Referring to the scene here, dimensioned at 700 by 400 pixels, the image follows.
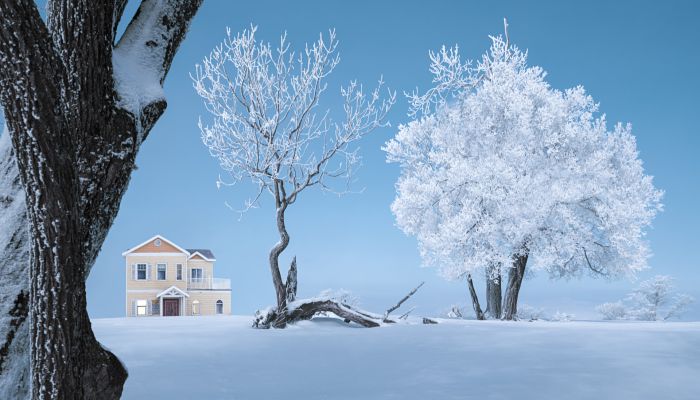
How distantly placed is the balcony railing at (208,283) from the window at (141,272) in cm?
199

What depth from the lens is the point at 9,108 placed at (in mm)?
2805

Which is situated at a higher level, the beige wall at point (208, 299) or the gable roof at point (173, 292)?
the gable roof at point (173, 292)

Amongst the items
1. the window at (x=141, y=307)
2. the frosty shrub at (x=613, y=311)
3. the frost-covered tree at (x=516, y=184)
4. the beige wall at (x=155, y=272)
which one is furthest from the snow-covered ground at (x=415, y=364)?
the window at (x=141, y=307)

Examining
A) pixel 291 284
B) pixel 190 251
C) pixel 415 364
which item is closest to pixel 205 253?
pixel 190 251

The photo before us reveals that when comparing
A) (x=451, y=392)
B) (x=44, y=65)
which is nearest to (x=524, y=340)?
(x=451, y=392)

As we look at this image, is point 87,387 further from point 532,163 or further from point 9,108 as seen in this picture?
point 532,163

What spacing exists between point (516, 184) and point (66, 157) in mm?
13264

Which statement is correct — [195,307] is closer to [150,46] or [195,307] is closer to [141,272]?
[141,272]

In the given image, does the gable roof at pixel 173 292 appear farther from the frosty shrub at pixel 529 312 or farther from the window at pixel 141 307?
the frosty shrub at pixel 529 312

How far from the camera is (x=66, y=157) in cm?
295

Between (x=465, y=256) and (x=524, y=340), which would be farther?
(x=465, y=256)

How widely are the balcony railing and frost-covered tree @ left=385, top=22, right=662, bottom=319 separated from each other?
13.9 metres

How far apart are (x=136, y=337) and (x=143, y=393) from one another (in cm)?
498

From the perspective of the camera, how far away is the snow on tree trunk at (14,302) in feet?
11.5
